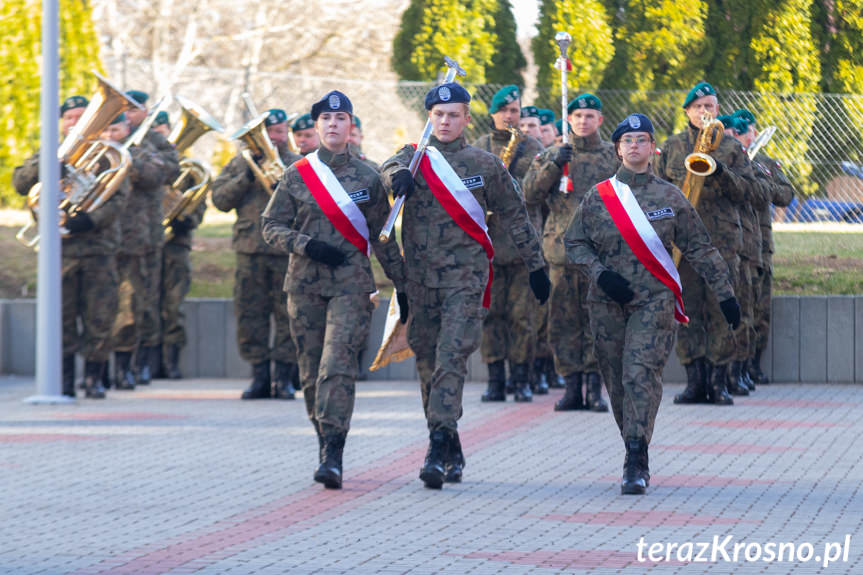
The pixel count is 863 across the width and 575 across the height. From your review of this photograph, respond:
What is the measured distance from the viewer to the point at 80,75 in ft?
76.0

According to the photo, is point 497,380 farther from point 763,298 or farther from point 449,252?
point 449,252

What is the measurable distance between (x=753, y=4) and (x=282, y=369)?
592cm

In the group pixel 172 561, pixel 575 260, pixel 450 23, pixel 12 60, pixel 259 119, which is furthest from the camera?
pixel 12 60

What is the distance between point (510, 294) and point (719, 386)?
1750 mm

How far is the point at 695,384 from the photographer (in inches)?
521

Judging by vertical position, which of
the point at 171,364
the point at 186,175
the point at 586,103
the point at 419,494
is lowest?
the point at 419,494

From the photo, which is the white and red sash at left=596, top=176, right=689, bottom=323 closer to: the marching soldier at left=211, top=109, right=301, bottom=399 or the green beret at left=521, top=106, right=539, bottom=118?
the green beret at left=521, top=106, right=539, bottom=118

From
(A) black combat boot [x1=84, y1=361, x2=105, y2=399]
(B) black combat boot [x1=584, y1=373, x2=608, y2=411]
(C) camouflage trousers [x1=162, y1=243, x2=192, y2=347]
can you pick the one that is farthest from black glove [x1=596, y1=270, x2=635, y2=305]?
(C) camouflage trousers [x1=162, y1=243, x2=192, y2=347]

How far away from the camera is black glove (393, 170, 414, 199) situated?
912 cm

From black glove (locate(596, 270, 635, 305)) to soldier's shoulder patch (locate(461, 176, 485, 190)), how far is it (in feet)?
2.92

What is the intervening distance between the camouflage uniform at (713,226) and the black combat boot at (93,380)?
4.74 meters

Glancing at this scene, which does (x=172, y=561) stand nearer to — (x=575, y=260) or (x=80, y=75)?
(x=575, y=260)

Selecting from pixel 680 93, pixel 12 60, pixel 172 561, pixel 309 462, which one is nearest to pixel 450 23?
pixel 680 93

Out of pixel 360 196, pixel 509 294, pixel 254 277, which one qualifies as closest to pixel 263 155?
pixel 254 277
